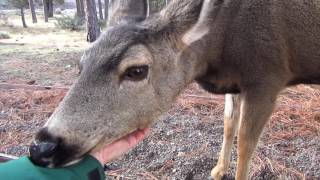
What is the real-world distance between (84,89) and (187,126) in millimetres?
3583

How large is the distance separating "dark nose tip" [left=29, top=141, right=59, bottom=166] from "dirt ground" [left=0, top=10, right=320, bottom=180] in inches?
A: 103

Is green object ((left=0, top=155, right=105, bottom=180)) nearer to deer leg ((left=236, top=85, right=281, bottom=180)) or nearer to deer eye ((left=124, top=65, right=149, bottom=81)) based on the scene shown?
deer eye ((left=124, top=65, right=149, bottom=81))

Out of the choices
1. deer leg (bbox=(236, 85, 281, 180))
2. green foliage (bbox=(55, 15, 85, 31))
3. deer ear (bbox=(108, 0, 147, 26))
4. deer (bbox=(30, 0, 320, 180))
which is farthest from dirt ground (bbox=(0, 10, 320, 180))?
green foliage (bbox=(55, 15, 85, 31))

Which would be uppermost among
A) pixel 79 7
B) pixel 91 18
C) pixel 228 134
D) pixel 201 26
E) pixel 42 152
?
pixel 201 26

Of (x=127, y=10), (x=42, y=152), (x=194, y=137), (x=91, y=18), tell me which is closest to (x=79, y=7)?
(x=91, y=18)

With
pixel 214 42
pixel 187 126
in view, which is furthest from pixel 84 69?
pixel 187 126

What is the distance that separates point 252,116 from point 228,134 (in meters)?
1.04

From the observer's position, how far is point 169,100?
407cm

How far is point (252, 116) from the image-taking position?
187 inches

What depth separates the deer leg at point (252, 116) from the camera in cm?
464

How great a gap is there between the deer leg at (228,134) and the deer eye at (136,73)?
212 cm

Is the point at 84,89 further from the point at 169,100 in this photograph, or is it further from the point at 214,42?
the point at 214,42

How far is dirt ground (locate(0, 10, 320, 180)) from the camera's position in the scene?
563 cm

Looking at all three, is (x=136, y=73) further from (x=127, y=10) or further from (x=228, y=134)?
(x=228, y=134)
